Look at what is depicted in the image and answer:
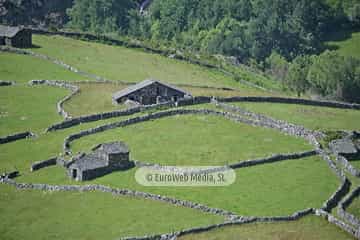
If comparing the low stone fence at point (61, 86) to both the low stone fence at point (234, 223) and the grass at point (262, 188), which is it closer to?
the grass at point (262, 188)

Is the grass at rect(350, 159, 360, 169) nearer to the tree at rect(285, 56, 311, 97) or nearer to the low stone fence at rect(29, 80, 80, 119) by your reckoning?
the low stone fence at rect(29, 80, 80, 119)

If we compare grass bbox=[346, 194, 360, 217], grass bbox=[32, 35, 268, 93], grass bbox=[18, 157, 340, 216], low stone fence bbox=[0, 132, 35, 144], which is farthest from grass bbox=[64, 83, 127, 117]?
grass bbox=[346, 194, 360, 217]

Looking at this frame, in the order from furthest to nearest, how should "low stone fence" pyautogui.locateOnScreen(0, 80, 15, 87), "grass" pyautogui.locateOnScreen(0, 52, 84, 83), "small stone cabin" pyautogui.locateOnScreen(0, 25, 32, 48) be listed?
1. "small stone cabin" pyautogui.locateOnScreen(0, 25, 32, 48)
2. "grass" pyautogui.locateOnScreen(0, 52, 84, 83)
3. "low stone fence" pyautogui.locateOnScreen(0, 80, 15, 87)

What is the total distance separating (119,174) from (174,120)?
67.3ft

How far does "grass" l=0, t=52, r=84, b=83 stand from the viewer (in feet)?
435

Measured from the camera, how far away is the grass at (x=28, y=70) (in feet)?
435

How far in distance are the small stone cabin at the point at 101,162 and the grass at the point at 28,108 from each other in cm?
1691

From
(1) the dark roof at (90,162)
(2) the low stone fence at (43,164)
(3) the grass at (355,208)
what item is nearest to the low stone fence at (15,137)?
(2) the low stone fence at (43,164)

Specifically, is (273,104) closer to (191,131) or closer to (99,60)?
(191,131)

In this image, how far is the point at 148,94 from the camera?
11762cm

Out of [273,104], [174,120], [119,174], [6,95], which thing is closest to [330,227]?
[119,174]

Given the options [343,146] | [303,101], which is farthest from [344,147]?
[303,101]

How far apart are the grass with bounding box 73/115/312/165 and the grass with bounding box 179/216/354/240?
16768mm

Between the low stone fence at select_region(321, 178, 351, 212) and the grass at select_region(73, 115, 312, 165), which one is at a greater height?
the low stone fence at select_region(321, 178, 351, 212)
